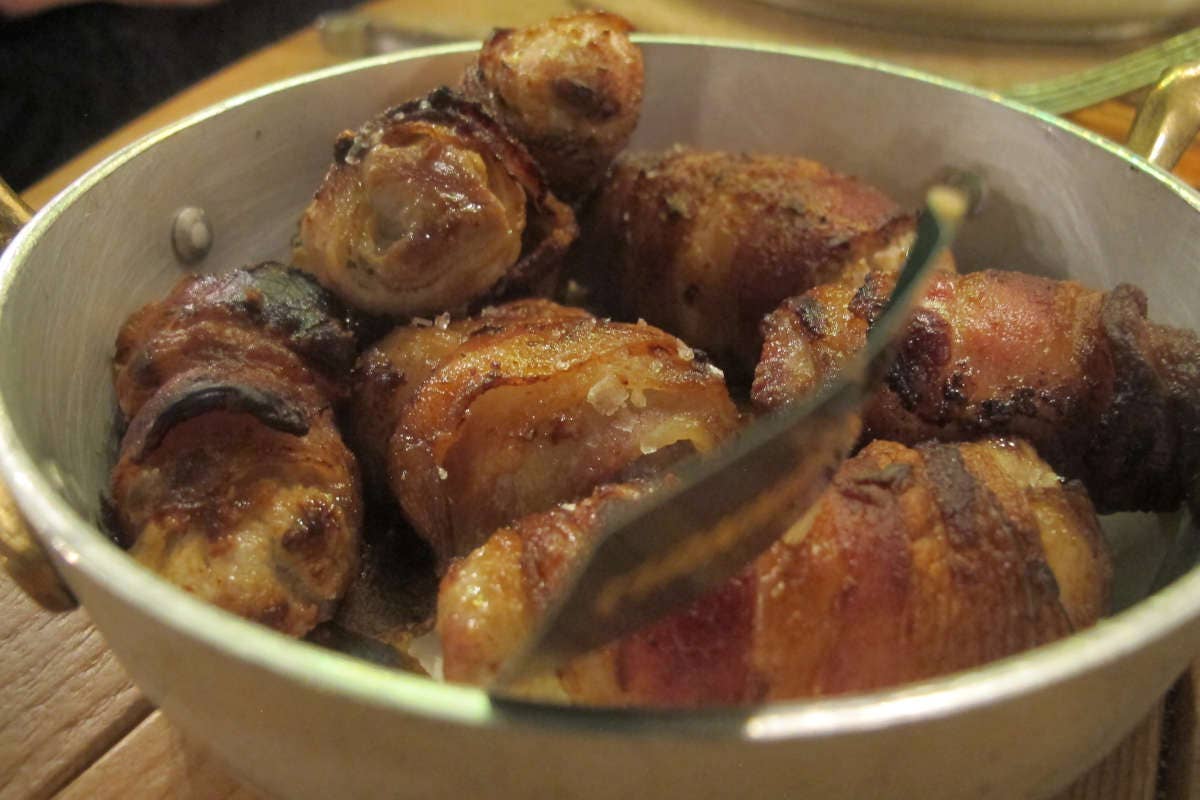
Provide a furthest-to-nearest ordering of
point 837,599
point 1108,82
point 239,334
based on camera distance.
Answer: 1. point 1108,82
2. point 239,334
3. point 837,599

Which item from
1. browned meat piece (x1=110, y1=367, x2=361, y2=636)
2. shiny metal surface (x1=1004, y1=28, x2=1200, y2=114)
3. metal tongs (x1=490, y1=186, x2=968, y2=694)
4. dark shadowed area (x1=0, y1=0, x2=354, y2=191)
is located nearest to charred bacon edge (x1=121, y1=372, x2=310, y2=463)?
browned meat piece (x1=110, y1=367, x2=361, y2=636)

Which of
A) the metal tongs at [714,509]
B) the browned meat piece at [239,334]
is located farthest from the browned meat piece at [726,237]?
the metal tongs at [714,509]

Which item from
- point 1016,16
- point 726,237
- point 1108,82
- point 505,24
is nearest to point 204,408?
point 726,237

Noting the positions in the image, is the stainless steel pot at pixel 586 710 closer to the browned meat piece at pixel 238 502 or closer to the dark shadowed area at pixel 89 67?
the browned meat piece at pixel 238 502

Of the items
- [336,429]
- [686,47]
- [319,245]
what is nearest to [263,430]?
[336,429]

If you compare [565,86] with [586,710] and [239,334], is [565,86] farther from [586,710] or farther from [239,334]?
[586,710]

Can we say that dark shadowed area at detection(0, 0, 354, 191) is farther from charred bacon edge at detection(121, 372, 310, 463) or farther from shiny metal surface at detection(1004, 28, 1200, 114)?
shiny metal surface at detection(1004, 28, 1200, 114)
